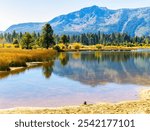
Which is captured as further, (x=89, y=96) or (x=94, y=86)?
(x=94, y=86)

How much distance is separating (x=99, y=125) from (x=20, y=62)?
45150mm

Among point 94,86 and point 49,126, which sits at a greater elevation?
point 49,126

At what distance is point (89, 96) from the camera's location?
94.1ft

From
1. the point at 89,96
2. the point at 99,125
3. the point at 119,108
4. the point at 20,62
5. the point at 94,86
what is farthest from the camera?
the point at 20,62

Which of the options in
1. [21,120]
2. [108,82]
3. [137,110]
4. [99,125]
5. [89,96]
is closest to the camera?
[99,125]

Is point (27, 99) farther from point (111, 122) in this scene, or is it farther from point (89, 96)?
point (111, 122)

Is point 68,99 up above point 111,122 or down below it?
below

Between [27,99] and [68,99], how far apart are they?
3325mm

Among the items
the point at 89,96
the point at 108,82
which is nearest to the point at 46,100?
the point at 89,96

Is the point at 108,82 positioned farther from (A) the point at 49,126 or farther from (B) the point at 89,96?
(A) the point at 49,126

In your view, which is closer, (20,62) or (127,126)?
(127,126)

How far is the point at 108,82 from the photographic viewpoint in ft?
A: 127

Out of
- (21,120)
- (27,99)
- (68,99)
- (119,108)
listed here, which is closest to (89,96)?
(68,99)

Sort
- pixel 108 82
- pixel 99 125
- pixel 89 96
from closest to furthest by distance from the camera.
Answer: pixel 99 125
pixel 89 96
pixel 108 82
